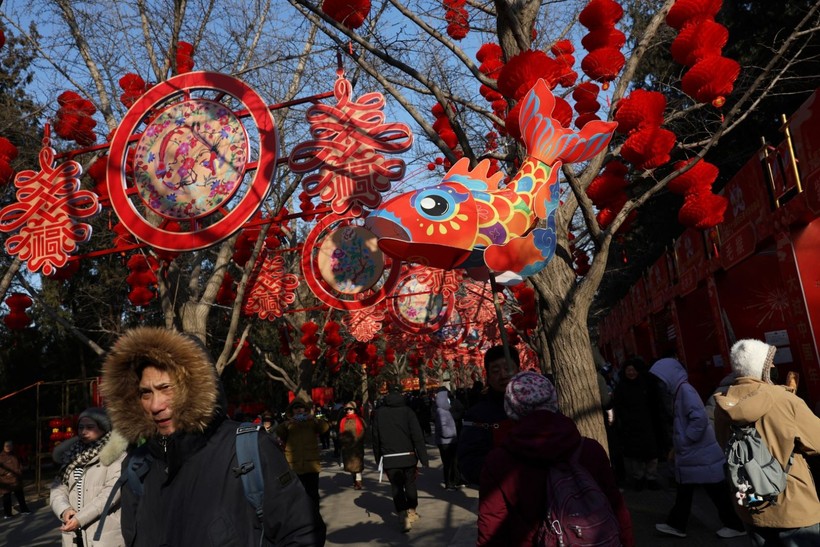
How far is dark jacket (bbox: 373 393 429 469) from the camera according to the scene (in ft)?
29.3

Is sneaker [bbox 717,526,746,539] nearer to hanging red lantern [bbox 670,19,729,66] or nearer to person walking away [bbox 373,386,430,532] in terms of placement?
person walking away [bbox 373,386,430,532]

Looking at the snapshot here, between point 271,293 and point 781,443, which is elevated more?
point 271,293

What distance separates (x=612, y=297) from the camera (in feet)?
105

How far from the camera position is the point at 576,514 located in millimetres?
2670

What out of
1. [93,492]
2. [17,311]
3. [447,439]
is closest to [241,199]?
[93,492]

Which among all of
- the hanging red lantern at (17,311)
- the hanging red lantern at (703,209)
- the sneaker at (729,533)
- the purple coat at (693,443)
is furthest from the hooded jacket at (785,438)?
the hanging red lantern at (17,311)

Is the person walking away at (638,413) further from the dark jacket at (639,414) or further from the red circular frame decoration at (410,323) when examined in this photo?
the red circular frame decoration at (410,323)

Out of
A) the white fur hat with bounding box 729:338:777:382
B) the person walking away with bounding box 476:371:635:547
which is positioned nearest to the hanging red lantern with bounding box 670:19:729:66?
the white fur hat with bounding box 729:338:777:382

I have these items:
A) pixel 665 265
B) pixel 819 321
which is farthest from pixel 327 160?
pixel 665 265

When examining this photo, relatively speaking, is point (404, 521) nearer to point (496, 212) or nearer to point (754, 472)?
point (496, 212)

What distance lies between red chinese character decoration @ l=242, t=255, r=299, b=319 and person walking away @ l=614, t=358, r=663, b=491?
646 cm

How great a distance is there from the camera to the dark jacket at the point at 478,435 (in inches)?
149

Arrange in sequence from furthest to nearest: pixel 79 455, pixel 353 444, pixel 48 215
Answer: pixel 353 444, pixel 48 215, pixel 79 455

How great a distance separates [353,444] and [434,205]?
29.1ft
